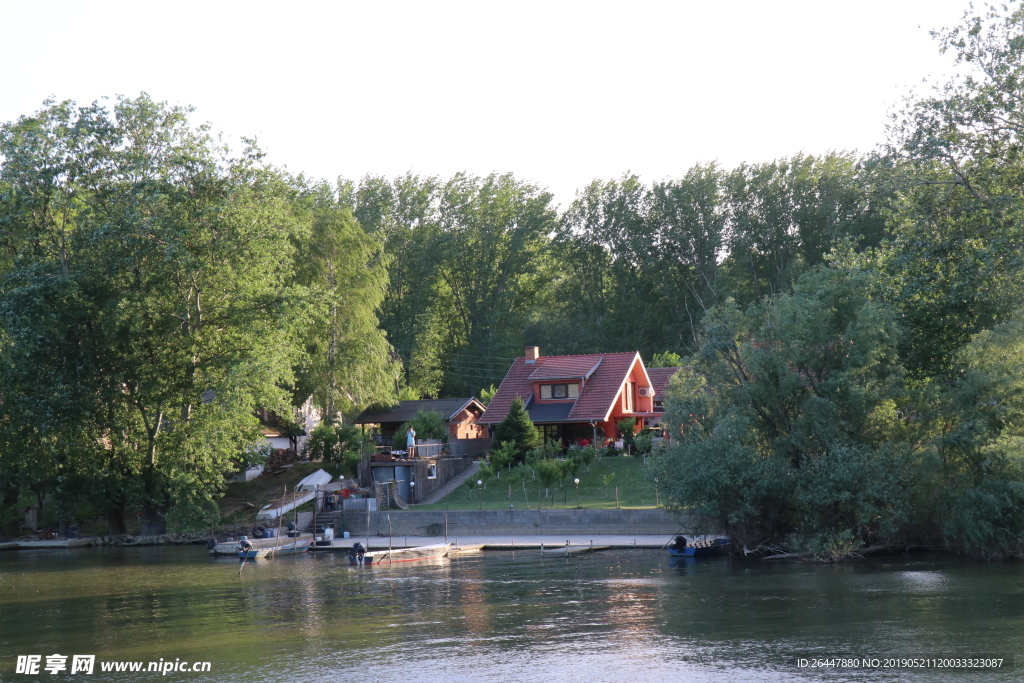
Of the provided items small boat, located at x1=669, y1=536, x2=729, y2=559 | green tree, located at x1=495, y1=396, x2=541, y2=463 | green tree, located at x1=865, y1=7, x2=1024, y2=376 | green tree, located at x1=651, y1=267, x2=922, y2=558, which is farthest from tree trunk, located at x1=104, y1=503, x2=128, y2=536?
green tree, located at x1=865, y1=7, x2=1024, y2=376

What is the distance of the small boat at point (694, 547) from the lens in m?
35.1

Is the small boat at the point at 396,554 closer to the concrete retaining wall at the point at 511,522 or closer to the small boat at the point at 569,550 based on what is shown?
the small boat at the point at 569,550

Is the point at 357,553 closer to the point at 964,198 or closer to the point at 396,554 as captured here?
the point at 396,554

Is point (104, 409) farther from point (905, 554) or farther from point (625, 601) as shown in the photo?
point (905, 554)

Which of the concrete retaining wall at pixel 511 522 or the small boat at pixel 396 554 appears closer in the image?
the small boat at pixel 396 554

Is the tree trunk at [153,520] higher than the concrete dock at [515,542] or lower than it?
higher

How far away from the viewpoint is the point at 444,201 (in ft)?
272

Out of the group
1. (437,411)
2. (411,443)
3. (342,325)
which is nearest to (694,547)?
(411,443)

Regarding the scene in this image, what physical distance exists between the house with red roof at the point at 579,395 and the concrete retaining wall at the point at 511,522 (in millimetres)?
10918

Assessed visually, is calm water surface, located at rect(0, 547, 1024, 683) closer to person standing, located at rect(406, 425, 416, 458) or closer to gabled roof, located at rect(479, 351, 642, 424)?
person standing, located at rect(406, 425, 416, 458)

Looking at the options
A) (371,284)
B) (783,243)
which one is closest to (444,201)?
(371,284)

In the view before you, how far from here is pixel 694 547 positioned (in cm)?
3516

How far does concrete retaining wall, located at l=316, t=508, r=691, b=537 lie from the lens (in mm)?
40094

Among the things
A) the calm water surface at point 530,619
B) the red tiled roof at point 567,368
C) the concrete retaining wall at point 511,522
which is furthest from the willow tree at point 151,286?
the red tiled roof at point 567,368
